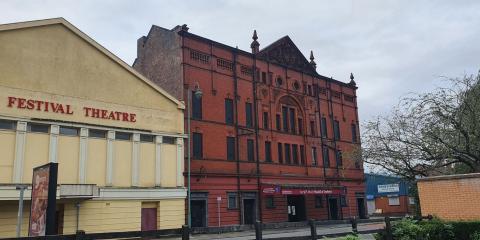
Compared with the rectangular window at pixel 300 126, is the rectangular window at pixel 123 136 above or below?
below

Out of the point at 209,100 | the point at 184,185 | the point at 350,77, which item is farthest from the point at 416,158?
the point at 350,77

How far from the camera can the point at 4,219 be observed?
76.1ft

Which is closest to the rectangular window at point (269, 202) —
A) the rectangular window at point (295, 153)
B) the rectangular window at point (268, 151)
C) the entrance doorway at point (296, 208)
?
the entrance doorway at point (296, 208)

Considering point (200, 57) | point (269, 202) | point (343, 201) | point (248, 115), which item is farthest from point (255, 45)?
point (343, 201)

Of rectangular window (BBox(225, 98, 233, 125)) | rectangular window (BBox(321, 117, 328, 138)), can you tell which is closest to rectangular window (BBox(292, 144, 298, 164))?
rectangular window (BBox(321, 117, 328, 138))

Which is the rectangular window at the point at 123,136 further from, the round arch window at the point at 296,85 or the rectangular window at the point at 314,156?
the rectangular window at the point at 314,156

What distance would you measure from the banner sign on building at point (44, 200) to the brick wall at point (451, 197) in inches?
514

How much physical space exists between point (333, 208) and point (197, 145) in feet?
57.8

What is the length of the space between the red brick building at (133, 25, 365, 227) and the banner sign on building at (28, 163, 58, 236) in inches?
754

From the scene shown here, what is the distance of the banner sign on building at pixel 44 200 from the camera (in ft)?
38.7

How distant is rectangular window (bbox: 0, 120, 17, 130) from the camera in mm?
23656

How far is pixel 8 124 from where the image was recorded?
23.8 meters

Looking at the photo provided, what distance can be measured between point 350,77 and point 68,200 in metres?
35.4

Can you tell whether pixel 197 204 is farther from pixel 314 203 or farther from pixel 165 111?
pixel 314 203
